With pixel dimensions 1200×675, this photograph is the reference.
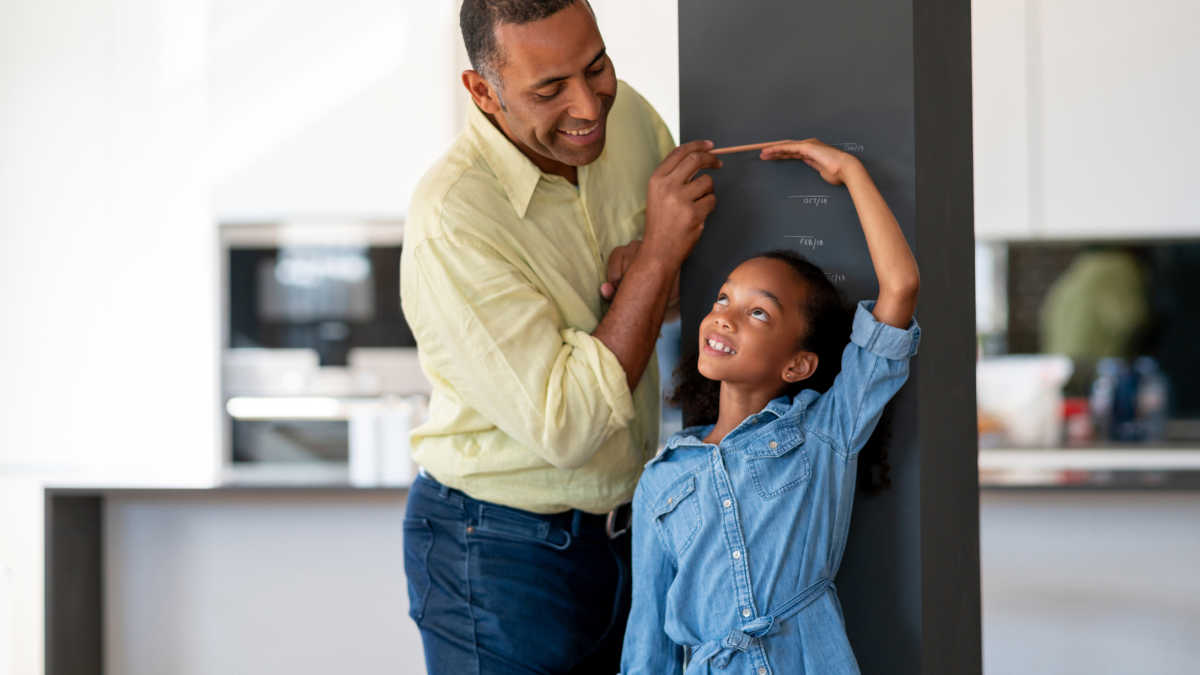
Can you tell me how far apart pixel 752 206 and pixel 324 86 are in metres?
2.08

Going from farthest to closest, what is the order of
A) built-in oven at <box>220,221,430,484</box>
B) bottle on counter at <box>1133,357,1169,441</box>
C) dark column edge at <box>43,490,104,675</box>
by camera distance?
bottle on counter at <box>1133,357,1169,441</box>, built-in oven at <box>220,221,430,484</box>, dark column edge at <box>43,490,104,675</box>

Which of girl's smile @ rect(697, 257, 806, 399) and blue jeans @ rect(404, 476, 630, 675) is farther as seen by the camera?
blue jeans @ rect(404, 476, 630, 675)

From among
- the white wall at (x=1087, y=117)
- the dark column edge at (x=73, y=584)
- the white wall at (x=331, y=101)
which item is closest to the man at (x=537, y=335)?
the dark column edge at (x=73, y=584)

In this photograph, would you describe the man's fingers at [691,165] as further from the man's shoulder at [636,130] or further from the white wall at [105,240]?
the white wall at [105,240]

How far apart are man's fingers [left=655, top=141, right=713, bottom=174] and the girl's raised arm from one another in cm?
18

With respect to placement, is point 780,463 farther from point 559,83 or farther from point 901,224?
point 559,83

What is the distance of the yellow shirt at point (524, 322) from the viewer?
4.11ft

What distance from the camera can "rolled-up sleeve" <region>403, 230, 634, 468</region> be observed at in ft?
4.06

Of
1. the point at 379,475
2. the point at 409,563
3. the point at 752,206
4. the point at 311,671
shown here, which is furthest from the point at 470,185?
the point at 311,671

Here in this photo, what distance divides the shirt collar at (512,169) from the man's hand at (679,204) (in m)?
0.15

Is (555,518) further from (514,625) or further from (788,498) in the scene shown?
(788,498)

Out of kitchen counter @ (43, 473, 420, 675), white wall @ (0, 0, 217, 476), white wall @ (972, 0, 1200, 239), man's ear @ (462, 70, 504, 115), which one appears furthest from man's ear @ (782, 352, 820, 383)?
white wall @ (0, 0, 217, 476)

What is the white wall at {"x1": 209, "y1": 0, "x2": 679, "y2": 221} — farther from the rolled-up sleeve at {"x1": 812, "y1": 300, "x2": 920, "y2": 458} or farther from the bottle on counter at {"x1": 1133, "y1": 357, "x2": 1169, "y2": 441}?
the rolled-up sleeve at {"x1": 812, "y1": 300, "x2": 920, "y2": 458}

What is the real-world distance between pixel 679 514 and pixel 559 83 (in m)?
0.49
